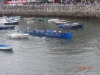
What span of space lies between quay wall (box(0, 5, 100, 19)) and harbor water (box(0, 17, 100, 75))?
61.0 feet

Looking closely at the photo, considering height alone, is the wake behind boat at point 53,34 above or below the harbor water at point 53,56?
above

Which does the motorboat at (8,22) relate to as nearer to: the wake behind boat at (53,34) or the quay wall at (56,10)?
the quay wall at (56,10)

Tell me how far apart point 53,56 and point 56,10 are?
4488 centimetres

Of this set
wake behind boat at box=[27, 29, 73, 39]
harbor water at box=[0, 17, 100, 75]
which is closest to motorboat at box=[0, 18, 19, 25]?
harbor water at box=[0, 17, 100, 75]

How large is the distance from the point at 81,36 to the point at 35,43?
1046 cm

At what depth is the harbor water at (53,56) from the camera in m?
44.4

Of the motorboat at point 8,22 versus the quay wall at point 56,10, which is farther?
the quay wall at point 56,10

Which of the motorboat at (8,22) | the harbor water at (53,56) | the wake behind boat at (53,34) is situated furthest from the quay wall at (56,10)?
the wake behind boat at (53,34)

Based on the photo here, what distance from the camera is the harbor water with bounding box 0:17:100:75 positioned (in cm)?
4441

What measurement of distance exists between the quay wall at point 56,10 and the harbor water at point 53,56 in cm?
1859

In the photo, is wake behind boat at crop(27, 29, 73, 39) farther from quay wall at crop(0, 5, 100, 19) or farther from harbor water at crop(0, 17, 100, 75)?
quay wall at crop(0, 5, 100, 19)

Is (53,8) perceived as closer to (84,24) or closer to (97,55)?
(84,24)

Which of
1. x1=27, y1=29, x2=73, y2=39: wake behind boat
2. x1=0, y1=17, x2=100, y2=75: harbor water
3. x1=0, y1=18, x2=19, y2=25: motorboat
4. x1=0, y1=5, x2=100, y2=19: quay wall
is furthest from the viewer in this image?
x1=0, y1=5, x2=100, y2=19: quay wall

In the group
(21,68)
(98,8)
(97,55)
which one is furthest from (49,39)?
(98,8)
